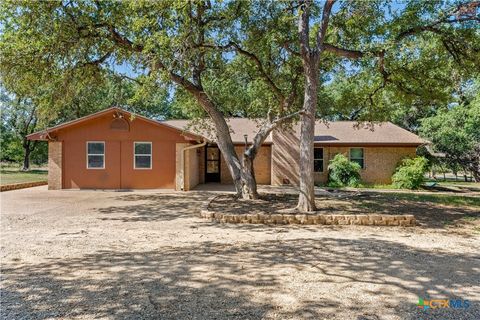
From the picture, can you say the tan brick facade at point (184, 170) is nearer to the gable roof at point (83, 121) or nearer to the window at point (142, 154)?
the gable roof at point (83, 121)

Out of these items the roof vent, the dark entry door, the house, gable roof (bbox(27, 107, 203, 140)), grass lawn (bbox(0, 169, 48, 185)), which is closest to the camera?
gable roof (bbox(27, 107, 203, 140))

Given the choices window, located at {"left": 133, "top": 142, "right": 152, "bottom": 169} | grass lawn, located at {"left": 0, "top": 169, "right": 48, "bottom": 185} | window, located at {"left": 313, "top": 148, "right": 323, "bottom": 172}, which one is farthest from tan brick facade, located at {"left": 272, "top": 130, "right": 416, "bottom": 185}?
grass lawn, located at {"left": 0, "top": 169, "right": 48, "bottom": 185}

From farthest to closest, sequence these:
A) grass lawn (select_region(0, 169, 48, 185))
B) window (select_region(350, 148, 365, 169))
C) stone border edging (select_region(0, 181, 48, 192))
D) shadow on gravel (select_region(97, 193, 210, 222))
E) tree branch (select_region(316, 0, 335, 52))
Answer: window (select_region(350, 148, 365, 169)), grass lawn (select_region(0, 169, 48, 185)), stone border edging (select_region(0, 181, 48, 192)), shadow on gravel (select_region(97, 193, 210, 222)), tree branch (select_region(316, 0, 335, 52))

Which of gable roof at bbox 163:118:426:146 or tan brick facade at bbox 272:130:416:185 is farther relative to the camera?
tan brick facade at bbox 272:130:416:185

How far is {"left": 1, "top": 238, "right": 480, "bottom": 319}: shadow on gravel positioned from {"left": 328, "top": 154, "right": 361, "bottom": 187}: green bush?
12.2 meters

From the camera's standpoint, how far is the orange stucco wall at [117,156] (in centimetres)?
1555

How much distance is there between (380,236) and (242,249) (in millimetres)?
3050

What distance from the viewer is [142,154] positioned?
1561 cm

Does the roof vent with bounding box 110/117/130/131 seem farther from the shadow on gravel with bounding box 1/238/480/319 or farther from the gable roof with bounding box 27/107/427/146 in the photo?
the shadow on gravel with bounding box 1/238/480/319

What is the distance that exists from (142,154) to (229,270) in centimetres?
1205

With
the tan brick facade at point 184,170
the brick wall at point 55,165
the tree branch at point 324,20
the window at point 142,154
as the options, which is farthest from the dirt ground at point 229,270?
the brick wall at point 55,165

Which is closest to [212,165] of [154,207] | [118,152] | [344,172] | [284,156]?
[284,156]

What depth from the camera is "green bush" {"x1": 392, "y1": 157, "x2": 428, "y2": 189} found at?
1683cm

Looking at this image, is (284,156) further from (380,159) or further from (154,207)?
(154,207)
